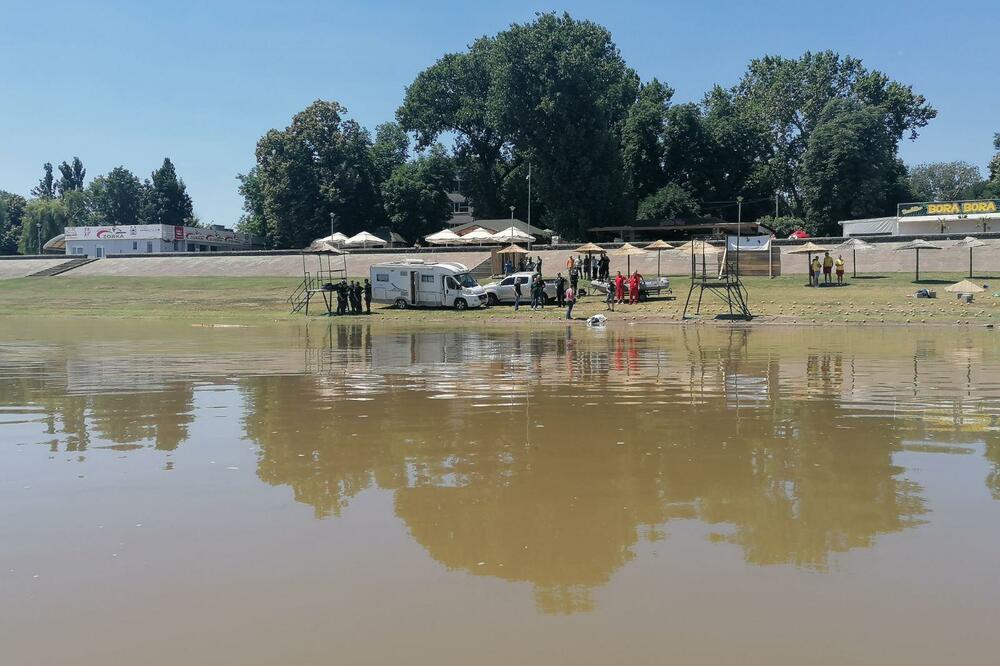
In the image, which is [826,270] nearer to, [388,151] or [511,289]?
[511,289]

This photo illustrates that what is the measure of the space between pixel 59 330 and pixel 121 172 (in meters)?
100

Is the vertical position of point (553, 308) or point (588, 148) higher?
point (588, 148)

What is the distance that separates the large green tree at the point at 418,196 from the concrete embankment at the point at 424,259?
69.5 ft

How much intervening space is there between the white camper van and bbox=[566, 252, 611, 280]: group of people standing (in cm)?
567

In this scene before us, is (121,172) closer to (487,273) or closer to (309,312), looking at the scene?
(487,273)

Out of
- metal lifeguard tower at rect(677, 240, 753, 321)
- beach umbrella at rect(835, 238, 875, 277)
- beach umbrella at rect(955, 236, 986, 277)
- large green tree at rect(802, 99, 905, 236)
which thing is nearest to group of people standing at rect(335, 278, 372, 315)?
metal lifeguard tower at rect(677, 240, 753, 321)

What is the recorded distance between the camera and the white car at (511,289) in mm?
40375

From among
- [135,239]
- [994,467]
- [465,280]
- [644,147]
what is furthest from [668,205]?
[994,467]

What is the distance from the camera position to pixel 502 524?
662cm

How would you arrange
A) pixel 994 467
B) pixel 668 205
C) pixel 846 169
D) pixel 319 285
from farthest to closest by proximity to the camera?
pixel 668 205 → pixel 846 169 → pixel 319 285 → pixel 994 467

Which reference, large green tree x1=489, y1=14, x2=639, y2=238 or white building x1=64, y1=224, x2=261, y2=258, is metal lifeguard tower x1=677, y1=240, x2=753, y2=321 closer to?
large green tree x1=489, y1=14, x2=639, y2=238

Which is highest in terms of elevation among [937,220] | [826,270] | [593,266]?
[937,220]

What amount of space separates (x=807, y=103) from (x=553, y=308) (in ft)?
212

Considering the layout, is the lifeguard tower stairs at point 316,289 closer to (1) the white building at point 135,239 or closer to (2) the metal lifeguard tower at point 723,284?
(2) the metal lifeguard tower at point 723,284
